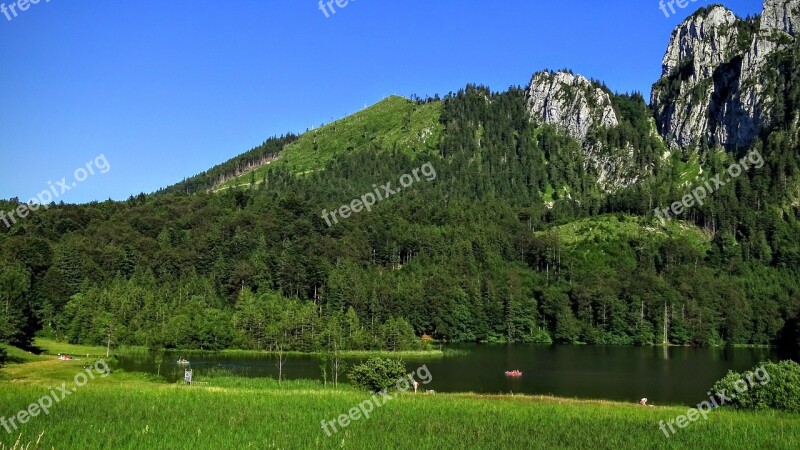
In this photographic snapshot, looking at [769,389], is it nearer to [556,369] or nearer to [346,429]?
[346,429]

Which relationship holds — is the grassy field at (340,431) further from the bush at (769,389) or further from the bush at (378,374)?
the bush at (378,374)

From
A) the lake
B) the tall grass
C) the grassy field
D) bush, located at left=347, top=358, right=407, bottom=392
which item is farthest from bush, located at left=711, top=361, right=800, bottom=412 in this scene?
bush, located at left=347, top=358, right=407, bottom=392

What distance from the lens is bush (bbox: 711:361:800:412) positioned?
156 ft

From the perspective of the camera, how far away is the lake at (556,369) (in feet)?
259

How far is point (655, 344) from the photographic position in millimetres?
176250

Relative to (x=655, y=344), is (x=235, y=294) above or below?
above

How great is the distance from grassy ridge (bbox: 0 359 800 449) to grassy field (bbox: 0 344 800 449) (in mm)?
56

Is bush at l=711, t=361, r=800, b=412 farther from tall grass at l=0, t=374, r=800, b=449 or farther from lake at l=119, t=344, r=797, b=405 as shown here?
lake at l=119, t=344, r=797, b=405

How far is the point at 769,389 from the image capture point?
48.2 meters

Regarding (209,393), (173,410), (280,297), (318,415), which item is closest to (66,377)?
(209,393)

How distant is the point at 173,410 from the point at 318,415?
8046mm

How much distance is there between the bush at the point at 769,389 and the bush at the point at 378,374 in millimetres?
27867

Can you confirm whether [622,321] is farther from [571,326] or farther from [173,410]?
[173,410]

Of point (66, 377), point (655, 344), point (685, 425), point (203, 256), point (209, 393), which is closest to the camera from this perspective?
point (685, 425)
